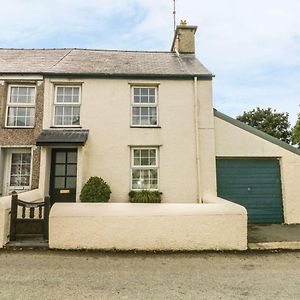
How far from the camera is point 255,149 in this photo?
11.1 metres

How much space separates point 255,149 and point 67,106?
8.09 m

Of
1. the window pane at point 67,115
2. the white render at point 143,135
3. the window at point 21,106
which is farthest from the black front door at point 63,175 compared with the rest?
the window at point 21,106

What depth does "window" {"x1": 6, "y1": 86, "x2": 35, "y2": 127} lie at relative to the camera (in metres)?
10.8

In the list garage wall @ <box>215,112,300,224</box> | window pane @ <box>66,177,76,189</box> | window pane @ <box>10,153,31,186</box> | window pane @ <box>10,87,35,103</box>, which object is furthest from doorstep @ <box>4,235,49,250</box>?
garage wall @ <box>215,112,300,224</box>

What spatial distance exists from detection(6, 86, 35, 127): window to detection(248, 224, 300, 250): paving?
930 cm

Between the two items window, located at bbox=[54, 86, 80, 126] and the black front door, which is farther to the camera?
window, located at bbox=[54, 86, 80, 126]

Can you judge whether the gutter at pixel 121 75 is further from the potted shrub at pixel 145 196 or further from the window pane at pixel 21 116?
the potted shrub at pixel 145 196

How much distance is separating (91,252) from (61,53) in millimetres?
10557

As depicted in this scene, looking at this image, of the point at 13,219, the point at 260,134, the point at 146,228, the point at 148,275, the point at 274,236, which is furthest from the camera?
the point at 260,134

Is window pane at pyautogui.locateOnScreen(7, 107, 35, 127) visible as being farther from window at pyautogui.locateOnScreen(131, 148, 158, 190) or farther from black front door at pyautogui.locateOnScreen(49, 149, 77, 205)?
window at pyautogui.locateOnScreen(131, 148, 158, 190)

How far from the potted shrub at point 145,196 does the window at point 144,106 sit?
9.18 feet

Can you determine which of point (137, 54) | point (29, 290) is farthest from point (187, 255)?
point (137, 54)

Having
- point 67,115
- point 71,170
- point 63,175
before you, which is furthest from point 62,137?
point 63,175

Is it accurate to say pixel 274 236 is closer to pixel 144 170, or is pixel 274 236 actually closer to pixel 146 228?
pixel 146 228
